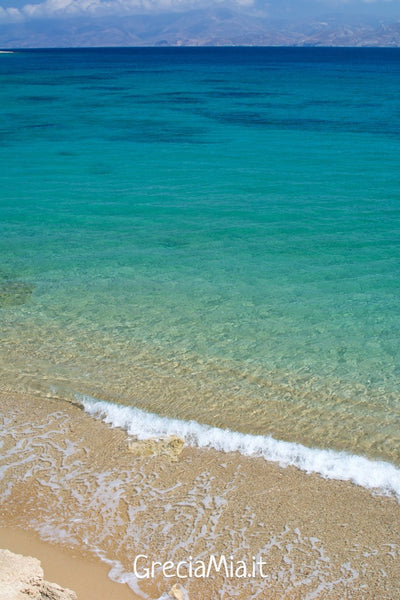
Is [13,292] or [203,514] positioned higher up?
[203,514]

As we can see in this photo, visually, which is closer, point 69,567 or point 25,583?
point 25,583

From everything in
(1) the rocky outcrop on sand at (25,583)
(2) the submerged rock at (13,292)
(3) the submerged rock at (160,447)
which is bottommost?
(2) the submerged rock at (13,292)

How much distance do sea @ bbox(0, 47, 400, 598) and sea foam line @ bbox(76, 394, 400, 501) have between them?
0.02 m

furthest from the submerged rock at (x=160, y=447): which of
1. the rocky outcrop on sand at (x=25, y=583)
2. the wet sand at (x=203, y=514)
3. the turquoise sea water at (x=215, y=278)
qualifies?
the rocky outcrop on sand at (x=25, y=583)

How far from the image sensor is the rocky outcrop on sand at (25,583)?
400cm

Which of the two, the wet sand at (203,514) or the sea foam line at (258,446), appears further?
the sea foam line at (258,446)

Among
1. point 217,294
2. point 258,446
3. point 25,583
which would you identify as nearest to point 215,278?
point 217,294

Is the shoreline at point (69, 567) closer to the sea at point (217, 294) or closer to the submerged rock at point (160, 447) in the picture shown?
the submerged rock at point (160, 447)

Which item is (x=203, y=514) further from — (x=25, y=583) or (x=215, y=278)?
(x=215, y=278)

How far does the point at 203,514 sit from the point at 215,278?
6.29 m

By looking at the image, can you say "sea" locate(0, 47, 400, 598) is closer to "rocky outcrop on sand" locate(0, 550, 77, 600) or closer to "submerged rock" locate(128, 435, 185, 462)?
"submerged rock" locate(128, 435, 185, 462)

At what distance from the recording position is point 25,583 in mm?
4098

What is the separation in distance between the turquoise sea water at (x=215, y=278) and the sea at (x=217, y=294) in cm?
4

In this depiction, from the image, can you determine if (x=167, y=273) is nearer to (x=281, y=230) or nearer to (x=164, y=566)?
(x=281, y=230)
